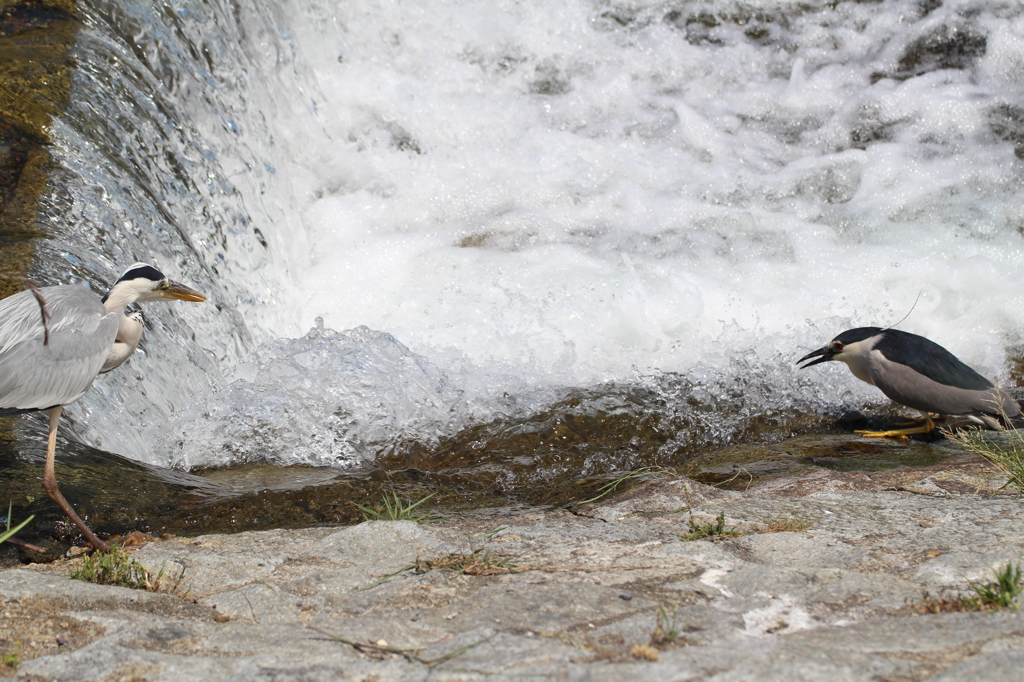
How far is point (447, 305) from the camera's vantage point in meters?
5.78

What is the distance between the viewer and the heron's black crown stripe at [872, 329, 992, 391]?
4.18m

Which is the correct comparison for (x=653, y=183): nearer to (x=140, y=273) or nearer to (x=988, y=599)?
(x=140, y=273)

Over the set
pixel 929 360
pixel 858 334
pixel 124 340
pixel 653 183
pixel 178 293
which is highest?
pixel 653 183

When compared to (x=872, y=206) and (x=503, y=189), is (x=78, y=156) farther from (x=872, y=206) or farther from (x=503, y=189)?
(x=872, y=206)

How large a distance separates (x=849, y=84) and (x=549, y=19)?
3.16 meters

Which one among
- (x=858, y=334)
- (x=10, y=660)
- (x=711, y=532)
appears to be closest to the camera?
(x=10, y=660)

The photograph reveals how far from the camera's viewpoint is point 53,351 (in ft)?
8.34

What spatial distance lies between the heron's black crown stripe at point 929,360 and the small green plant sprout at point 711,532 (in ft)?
7.58

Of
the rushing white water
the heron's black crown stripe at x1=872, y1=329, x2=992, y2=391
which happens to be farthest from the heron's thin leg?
the heron's black crown stripe at x1=872, y1=329, x2=992, y2=391

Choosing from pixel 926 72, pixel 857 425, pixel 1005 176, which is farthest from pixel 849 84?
pixel 857 425

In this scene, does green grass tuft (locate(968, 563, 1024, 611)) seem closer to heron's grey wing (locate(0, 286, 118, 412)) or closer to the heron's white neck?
heron's grey wing (locate(0, 286, 118, 412))

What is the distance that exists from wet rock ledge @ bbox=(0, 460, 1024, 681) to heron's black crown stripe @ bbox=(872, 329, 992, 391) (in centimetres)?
148

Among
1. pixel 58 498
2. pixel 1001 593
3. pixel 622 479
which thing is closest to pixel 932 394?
pixel 622 479

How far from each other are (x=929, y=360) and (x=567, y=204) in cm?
344
